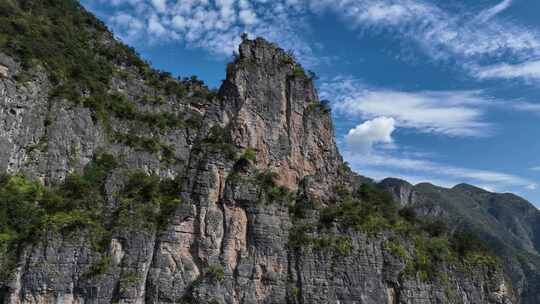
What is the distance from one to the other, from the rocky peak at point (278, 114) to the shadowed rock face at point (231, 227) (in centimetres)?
8

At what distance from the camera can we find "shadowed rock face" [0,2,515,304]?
22.9 m

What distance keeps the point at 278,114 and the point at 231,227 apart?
918cm

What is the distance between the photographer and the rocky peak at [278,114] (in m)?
28.2

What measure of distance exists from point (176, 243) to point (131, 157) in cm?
1742

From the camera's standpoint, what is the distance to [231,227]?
2494cm

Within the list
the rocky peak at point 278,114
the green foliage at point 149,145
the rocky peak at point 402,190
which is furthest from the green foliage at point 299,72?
the rocky peak at point 402,190

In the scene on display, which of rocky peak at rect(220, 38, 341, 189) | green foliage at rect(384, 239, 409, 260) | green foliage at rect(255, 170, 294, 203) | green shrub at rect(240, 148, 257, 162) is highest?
rocky peak at rect(220, 38, 341, 189)

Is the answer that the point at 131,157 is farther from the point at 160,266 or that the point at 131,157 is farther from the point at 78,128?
the point at 160,266

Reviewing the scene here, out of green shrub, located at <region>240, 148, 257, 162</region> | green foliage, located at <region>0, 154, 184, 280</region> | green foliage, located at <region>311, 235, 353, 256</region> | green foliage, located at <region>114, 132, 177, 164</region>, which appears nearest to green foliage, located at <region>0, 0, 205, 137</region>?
green foliage, located at <region>114, 132, 177, 164</region>

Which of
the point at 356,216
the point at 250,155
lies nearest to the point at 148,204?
the point at 250,155

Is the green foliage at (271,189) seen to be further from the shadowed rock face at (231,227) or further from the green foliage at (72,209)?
the green foliage at (72,209)

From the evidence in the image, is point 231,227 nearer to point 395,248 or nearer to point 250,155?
point 250,155

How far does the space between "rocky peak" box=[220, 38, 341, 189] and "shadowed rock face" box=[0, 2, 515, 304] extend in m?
0.08

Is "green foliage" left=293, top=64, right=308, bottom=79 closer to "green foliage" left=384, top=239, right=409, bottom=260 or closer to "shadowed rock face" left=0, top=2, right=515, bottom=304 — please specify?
"shadowed rock face" left=0, top=2, right=515, bottom=304
